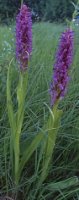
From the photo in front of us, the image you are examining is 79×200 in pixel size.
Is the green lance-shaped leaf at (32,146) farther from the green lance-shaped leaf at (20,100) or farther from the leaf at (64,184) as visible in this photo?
the leaf at (64,184)

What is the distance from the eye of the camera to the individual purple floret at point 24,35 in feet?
5.75

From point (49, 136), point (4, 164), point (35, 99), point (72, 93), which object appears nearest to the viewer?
point (49, 136)

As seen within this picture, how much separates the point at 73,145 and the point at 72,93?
1.60ft

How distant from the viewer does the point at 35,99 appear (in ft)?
8.27

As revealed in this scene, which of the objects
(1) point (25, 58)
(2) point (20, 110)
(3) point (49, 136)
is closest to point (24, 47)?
(1) point (25, 58)

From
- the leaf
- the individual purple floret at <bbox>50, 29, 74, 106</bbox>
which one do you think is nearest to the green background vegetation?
the leaf

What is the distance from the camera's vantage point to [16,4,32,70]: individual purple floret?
175 cm

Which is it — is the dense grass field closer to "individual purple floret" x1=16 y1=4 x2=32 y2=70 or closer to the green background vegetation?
"individual purple floret" x1=16 y1=4 x2=32 y2=70

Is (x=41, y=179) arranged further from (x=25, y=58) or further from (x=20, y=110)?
(x=25, y=58)

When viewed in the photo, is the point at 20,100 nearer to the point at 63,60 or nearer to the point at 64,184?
the point at 63,60

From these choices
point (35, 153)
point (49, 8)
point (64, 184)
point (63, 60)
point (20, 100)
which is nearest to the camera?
point (63, 60)

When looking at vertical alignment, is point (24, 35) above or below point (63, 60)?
above

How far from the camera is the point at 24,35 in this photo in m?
1.76

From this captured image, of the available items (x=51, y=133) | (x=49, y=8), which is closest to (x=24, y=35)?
(x=51, y=133)
